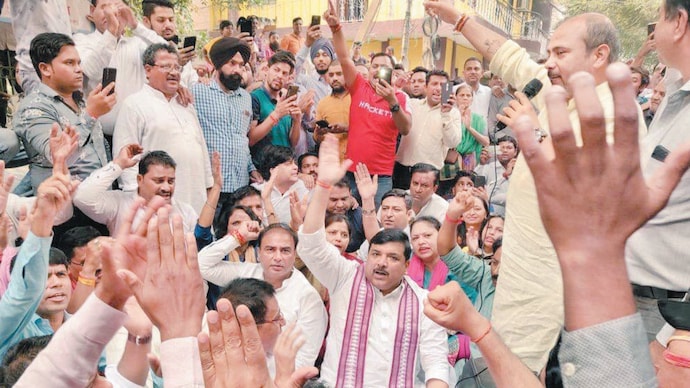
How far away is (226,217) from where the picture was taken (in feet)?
11.7

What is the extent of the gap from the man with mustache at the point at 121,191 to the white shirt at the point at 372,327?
0.84 meters

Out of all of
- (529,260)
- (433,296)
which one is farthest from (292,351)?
(529,260)

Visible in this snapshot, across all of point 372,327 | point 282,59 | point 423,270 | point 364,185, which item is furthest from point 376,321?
point 282,59

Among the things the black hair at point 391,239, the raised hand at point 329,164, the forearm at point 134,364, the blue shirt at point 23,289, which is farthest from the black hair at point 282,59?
the forearm at point 134,364

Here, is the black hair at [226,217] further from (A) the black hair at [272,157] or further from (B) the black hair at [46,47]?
(B) the black hair at [46,47]

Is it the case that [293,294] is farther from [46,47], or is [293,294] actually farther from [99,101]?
[46,47]

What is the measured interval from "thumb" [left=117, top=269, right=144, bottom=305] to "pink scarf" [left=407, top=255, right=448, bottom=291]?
8.16 feet

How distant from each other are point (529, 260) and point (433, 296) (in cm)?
79

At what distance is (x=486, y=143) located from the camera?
6051 millimetres

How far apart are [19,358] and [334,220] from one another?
2098mm

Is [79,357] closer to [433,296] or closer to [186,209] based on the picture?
[433,296]

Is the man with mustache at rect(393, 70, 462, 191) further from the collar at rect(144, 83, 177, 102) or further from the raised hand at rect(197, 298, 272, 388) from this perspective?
the raised hand at rect(197, 298, 272, 388)

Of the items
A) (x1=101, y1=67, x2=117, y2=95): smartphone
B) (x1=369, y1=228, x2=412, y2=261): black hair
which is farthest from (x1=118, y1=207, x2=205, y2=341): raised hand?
(x1=101, y1=67, x2=117, y2=95): smartphone

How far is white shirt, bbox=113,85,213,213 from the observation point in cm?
346
